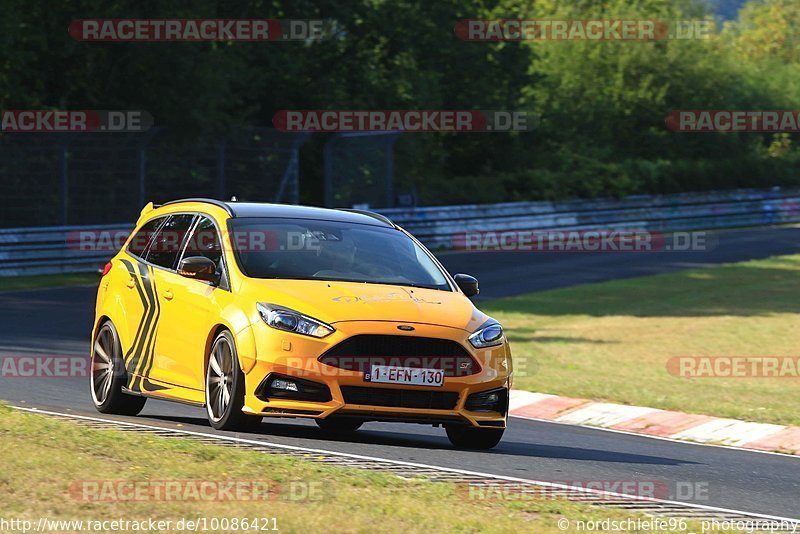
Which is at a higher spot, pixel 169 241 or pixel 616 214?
pixel 616 214

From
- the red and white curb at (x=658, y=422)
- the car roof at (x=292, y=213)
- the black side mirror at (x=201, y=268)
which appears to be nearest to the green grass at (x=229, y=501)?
the black side mirror at (x=201, y=268)

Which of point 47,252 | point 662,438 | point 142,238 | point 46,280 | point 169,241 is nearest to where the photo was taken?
point 169,241

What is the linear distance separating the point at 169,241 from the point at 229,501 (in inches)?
184

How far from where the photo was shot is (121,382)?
11164 mm

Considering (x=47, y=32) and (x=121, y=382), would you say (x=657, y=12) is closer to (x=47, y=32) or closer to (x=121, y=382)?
(x=47, y=32)

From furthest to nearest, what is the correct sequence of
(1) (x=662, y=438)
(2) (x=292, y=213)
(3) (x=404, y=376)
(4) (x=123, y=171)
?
(4) (x=123, y=171) < (1) (x=662, y=438) < (2) (x=292, y=213) < (3) (x=404, y=376)

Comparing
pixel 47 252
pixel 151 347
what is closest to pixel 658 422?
pixel 151 347

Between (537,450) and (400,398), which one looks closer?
(400,398)

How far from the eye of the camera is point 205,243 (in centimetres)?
1077

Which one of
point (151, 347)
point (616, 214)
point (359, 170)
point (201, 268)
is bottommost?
point (151, 347)

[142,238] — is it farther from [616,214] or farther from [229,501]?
[616,214]

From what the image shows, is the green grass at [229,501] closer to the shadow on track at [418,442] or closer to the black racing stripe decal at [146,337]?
the shadow on track at [418,442]

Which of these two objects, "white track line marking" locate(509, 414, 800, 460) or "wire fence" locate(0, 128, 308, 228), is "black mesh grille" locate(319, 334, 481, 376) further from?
"wire fence" locate(0, 128, 308, 228)

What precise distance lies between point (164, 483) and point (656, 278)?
26.5 metres
